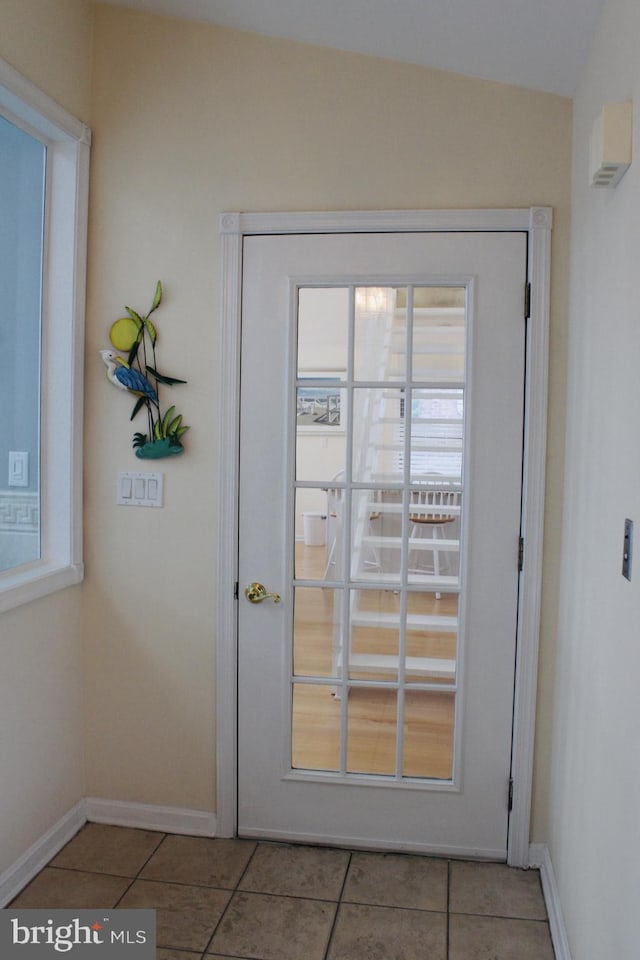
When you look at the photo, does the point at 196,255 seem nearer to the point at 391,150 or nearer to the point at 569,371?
the point at 391,150

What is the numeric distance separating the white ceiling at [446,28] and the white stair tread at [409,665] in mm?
1785

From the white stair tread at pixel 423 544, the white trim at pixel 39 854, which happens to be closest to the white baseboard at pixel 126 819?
the white trim at pixel 39 854

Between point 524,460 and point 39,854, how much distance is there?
1.94 meters

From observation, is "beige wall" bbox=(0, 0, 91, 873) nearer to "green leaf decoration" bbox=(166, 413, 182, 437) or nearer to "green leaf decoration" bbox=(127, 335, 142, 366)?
"green leaf decoration" bbox=(166, 413, 182, 437)

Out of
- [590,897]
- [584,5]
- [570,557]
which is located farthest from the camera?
[570,557]

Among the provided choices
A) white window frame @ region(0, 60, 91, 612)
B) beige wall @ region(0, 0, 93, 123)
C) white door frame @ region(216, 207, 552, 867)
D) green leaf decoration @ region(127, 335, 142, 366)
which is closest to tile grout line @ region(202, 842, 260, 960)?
white door frame @ region(216, 207, 552, 867)

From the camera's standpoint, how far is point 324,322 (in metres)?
2.46

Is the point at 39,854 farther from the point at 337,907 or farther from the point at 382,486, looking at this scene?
the point at 382,486

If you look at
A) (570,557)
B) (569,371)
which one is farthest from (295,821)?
(569,371)

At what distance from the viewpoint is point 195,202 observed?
8.23 feet

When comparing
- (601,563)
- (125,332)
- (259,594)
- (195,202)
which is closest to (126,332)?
(125,332)

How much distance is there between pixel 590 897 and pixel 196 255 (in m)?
2.11

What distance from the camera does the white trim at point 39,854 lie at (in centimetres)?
222

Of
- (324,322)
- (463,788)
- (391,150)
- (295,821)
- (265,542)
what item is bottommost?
(295,821)
